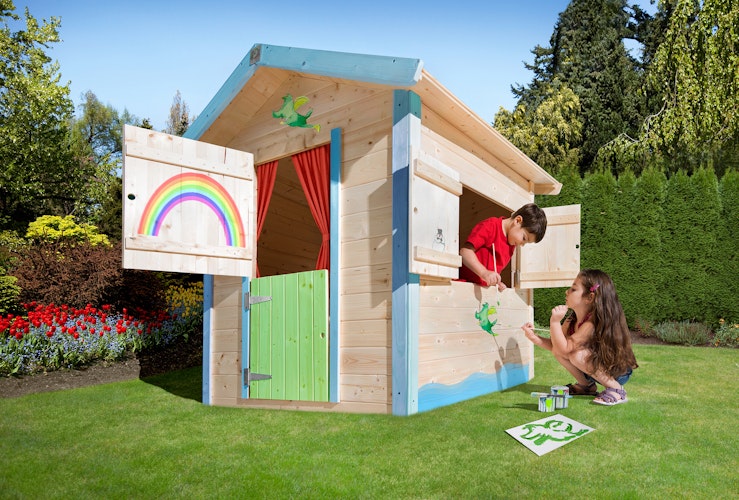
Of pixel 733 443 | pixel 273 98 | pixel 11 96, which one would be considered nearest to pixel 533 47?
pixel 11 96

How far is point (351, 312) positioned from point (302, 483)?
1795mm

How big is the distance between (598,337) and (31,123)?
16.8 m

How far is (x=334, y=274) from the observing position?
4.75 meters

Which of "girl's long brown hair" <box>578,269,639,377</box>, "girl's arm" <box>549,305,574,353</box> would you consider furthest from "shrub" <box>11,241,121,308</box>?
"girl's long brown hair" <box>578,269,639,377</box>

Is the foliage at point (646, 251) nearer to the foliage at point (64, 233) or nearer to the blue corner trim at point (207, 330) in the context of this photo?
the blue corner trim at point (207, 330)

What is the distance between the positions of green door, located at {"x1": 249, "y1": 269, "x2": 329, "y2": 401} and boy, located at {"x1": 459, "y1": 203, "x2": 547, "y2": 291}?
1.52m

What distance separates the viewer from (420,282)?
4555 mm

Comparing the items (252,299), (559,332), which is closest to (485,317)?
(559,332)

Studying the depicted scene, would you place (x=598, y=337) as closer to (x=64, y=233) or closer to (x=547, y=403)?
(x=547, y=403)

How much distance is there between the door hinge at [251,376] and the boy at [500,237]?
219 centimetres

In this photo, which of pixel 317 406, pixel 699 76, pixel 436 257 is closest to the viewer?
pixel 436 257

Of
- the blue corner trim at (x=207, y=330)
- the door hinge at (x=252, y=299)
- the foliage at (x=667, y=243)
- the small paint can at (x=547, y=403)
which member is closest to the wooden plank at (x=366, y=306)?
the door hinge at (x=252, y=299)

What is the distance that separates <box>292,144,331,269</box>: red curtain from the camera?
16.5ft

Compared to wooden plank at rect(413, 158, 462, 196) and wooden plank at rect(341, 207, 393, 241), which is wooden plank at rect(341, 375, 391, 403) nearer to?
wooden plank at rect(341, 207, 393, 241)
